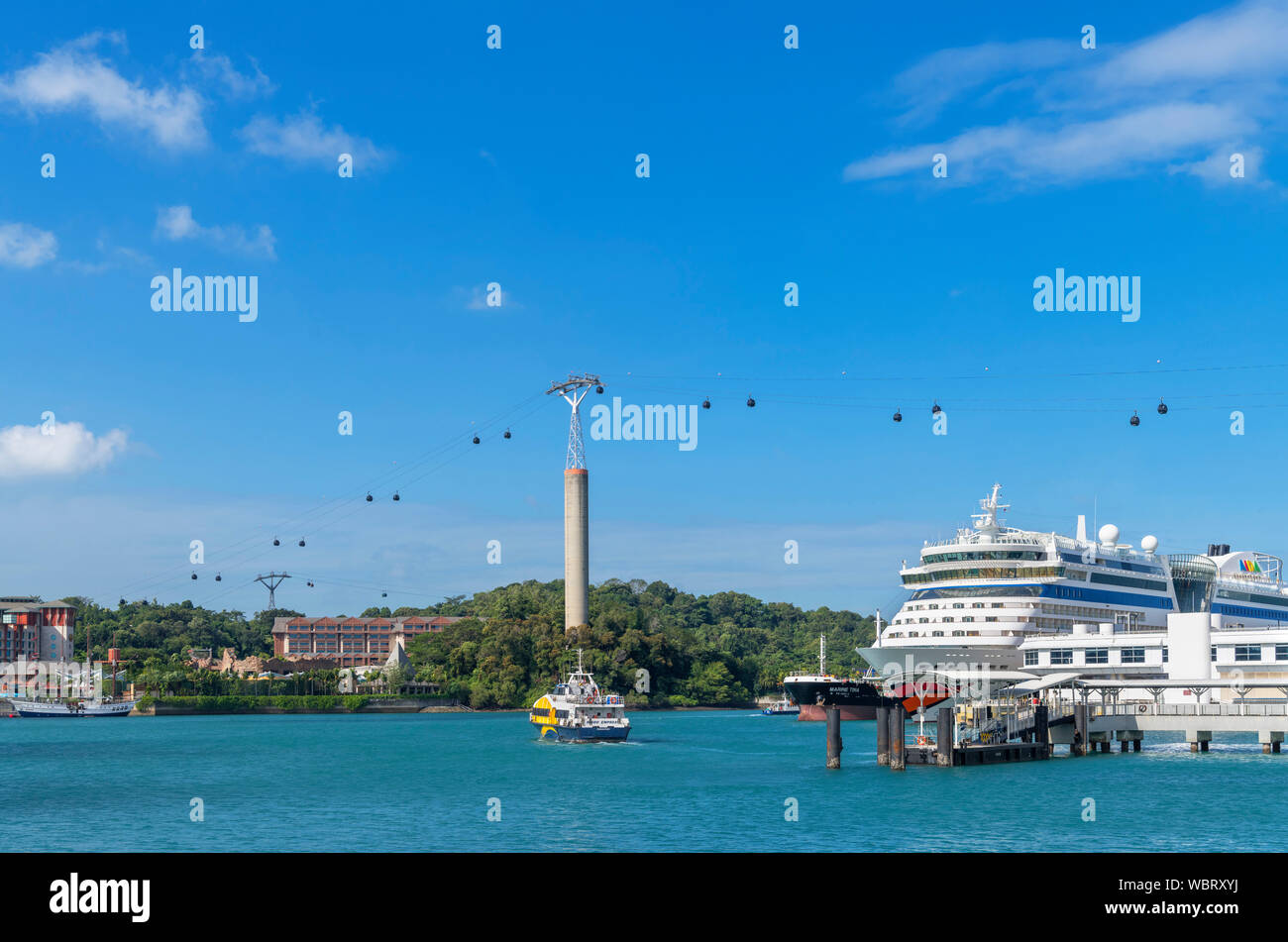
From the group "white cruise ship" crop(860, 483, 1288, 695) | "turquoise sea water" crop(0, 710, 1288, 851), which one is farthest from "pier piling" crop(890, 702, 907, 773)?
"white cruise ship" crop(860, 483, 1288, 695)

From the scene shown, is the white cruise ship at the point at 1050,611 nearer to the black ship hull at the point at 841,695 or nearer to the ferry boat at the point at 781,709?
the black ship hull at the point at 841,695

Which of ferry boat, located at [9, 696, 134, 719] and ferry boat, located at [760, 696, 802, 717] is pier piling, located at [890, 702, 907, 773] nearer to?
ferry boat, located at [760, 696, 802, 717]

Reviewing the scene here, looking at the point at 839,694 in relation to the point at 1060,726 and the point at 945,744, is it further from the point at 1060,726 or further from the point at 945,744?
the point at 945,744

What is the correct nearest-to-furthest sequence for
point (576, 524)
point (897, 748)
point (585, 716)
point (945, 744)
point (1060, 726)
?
1. point (897, 748)
2. point (945, 744)
3. point (1060, 726)
4. point (585, 716)
5. point (576, 524)

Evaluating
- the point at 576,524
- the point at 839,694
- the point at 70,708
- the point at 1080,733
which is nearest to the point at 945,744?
the point at 1080,733

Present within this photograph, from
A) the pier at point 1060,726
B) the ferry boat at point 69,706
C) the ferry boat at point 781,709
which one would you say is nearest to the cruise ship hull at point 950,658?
the pier at point 1060,726
